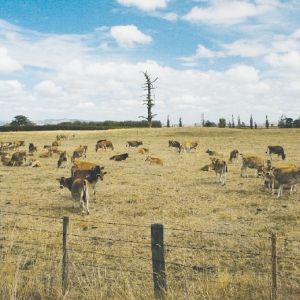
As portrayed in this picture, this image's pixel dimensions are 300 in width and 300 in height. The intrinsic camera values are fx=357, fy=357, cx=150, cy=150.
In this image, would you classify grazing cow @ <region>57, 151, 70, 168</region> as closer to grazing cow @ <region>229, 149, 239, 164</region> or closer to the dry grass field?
the dry grass field

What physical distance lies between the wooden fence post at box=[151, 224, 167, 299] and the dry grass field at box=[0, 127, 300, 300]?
19 centimetres

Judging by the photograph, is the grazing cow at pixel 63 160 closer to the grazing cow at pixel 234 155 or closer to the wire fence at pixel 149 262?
the grazing cow at pixel 234 155

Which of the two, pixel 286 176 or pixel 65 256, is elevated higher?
pixel 286 176

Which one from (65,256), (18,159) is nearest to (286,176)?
(65,256)

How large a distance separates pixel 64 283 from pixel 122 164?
713 inches

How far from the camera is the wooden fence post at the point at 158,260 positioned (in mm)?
5266

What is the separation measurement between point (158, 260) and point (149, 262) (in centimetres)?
252

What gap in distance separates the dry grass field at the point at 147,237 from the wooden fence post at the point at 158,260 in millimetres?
186

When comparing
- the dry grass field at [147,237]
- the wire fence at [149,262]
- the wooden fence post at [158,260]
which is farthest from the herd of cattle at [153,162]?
the wooden fence post at [158,260]

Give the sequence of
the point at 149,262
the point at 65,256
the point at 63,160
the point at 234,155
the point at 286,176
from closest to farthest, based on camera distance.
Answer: the point at 65,256
the point at 149,262
the point at 286,176
the point at 63,160
the point at 234,155

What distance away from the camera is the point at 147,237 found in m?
9.30

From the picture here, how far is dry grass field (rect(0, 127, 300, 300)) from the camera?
6.19m

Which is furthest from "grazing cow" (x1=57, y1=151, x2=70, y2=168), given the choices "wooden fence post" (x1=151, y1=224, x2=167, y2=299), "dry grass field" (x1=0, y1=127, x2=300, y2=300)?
"wooden fence post" (x1=151, y1=224, x2=167, y2=299)

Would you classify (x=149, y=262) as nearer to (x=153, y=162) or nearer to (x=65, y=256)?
(x=65, y=256)
